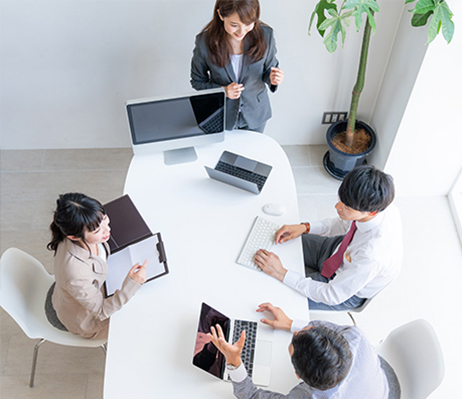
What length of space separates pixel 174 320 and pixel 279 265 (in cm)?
49

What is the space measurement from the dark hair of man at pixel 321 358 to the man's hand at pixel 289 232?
1.97 ft

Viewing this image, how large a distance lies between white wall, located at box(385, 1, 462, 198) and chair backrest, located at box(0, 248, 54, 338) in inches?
85.2

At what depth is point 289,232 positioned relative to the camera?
207 cm

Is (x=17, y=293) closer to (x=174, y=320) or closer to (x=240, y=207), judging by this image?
(x=174, y=320)

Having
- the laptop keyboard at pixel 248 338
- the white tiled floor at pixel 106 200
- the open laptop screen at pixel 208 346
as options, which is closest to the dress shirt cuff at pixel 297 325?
the laptop keyboard at pixel 248 338

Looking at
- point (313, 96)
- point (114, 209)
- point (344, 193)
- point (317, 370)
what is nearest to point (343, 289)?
point (344, 193)

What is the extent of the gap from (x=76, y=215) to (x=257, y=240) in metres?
0.77

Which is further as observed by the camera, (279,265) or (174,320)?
(279,265)

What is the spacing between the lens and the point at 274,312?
1.82 metres

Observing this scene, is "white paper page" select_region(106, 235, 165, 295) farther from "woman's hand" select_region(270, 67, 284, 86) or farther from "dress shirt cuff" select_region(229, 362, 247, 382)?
"woman's hand" select_region(270, 67, 284, 86)

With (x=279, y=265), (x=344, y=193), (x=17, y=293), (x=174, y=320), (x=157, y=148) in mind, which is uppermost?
(x=344, y=193)

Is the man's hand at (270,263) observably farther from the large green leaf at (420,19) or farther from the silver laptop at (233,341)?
the large green leaf at (420,19)

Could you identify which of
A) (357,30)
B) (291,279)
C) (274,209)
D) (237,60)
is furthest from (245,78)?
(291,279)

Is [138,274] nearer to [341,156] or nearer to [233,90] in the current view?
[233,90]
